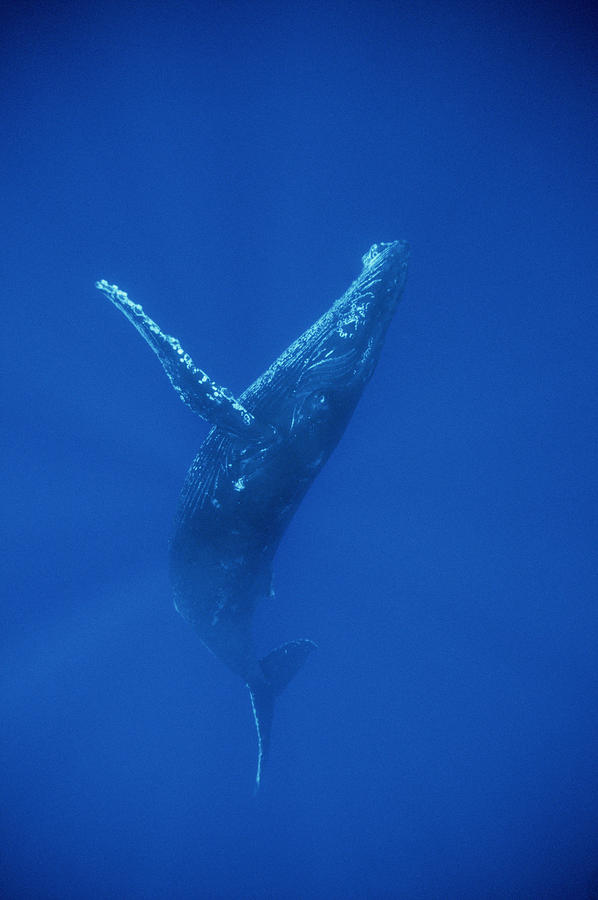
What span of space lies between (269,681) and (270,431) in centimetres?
372

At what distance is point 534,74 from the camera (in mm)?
8273

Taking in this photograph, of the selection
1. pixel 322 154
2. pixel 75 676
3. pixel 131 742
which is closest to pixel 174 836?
pixel 131 742

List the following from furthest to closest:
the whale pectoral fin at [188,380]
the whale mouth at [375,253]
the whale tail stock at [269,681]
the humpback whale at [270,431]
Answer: the whale tail stock at [269,681] < the whale mouth at [375,253] < the humpback whale at [270,431] < the whale pectoral fin at [188,380]

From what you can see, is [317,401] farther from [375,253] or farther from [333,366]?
[375,253]

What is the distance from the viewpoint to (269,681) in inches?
244

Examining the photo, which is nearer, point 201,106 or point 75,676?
point 201,106

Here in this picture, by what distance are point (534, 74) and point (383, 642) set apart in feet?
43.2

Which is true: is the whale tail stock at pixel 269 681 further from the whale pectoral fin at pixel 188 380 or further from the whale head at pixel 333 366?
the whale pectoral fin at pixel 188 380

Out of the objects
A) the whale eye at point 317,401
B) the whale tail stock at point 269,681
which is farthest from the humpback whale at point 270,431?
the whale tail stock at point 269,681

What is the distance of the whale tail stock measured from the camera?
20.0ft

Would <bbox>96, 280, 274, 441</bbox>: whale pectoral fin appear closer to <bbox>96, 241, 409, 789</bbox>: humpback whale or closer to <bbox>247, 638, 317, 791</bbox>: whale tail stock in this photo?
<bbox>96, 241, 409, 789</bbox>: humpback whale

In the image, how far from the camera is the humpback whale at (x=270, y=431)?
4285mm

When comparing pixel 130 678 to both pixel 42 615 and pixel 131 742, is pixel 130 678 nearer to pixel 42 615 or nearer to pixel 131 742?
pixel 131 742

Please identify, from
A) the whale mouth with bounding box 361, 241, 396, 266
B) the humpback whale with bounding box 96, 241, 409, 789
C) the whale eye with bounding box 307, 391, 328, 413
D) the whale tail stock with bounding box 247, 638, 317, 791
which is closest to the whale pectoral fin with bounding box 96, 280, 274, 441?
the humpback whale with bounding box 96, 241, 409, 789
